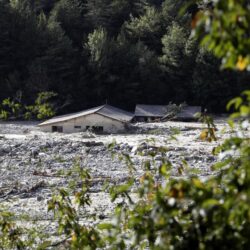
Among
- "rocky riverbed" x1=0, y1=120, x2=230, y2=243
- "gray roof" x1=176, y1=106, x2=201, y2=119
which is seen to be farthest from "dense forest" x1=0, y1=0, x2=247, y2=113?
"rocky riverbed" x1=0, y1=120, x2=230, y2=243

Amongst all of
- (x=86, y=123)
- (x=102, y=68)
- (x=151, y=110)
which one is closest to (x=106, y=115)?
(x=86, y=123)

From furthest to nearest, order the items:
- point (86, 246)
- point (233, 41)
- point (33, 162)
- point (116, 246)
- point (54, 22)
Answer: point (54, 22) → point (33, 162) → point (86, 246) → point (116, 246) → point (233, 41)

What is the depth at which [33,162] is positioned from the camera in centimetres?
2275

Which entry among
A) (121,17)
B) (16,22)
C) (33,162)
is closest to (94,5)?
(121,17)

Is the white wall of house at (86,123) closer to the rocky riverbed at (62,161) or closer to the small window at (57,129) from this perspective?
the small window at (57,129)

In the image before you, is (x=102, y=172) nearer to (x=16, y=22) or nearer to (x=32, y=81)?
(x=32, y=81)

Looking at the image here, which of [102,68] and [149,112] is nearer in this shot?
[149,112]

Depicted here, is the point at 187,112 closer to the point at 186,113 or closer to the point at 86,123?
the point at 186,113

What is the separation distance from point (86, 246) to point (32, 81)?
34.9 metres

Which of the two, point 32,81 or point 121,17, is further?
point 121,17

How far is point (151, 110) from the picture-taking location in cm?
3750

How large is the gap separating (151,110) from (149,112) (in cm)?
38

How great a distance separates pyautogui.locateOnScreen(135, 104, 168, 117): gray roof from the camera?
3681 centimetres

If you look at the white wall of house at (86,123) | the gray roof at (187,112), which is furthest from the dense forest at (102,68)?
the white wall of house at (86,123)
